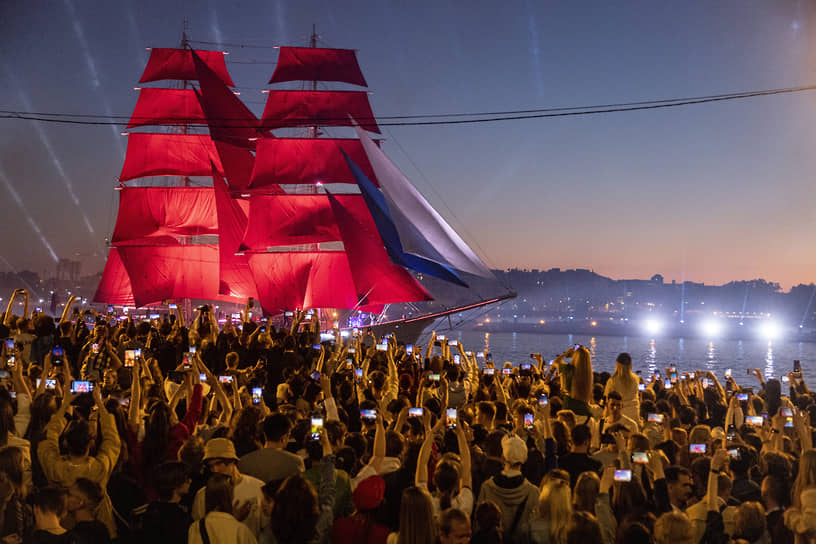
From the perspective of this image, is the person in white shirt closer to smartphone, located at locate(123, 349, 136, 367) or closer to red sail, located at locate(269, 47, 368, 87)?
smartphone, located at locate(123, 349, 136, 367)

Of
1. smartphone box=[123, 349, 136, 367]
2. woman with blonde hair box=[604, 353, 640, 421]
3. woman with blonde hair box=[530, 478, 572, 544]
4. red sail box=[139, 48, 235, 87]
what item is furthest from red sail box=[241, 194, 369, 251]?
woman with blonde hair box=[530, 478, 572, 544]

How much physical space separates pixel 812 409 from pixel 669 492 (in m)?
4.87

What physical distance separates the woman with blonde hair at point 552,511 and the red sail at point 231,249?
44.7 metres

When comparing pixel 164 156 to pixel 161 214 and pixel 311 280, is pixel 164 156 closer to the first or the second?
pixel 161 214

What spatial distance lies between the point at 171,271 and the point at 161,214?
14.3ft

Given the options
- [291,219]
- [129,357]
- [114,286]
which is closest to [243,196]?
[291,219]

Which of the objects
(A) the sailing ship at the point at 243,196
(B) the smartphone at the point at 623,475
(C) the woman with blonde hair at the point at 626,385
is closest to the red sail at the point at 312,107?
(A) the sailing ship at the point at 243,196

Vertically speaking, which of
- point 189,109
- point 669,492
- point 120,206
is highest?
point 189,109

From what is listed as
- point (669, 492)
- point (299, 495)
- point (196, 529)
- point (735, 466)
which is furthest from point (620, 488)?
point (196, 529)

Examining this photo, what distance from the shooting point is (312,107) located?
53094 millimetres

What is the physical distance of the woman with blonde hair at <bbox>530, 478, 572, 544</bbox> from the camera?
421 centimetres

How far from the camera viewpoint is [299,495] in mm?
3752

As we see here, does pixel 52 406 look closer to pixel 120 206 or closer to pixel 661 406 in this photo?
pixel 661 406

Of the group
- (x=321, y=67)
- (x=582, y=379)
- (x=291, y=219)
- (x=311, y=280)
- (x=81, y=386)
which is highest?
(x=321, y=67)
